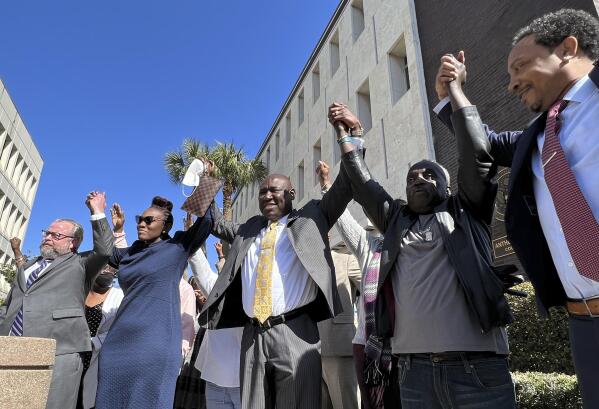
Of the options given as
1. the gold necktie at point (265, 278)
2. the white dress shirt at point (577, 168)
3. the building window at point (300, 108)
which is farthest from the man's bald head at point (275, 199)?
the building window at point (300, 108)

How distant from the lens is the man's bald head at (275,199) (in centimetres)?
317

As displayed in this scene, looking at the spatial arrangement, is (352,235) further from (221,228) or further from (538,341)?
(538,341)

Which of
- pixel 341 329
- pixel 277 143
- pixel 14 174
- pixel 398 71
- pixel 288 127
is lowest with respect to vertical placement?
pixel 341 329

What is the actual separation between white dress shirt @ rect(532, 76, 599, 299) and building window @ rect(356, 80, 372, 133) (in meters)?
11.6

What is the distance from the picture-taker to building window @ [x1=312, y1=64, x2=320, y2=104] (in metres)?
17.5

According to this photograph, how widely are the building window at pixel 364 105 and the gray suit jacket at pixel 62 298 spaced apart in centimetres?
1058

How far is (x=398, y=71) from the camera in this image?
11.8 metres

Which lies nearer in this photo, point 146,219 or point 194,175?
point 194,175

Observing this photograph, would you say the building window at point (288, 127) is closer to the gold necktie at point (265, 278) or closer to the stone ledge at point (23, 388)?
the gold necktie at point (265, 278)

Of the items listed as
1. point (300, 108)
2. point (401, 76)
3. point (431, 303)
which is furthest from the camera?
point (300, 108)

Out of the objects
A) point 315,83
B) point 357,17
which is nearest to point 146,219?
point 357,17

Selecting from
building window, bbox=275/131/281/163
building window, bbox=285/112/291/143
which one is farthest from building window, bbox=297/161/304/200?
building window, bbox=275/131/281/163

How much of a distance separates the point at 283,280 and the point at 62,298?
Answer: 1976 millimetres

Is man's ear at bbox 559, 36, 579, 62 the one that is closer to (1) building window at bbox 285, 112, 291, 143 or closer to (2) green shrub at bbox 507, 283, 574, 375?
(2) green shrub at bbox 507, 283, 574, 375
